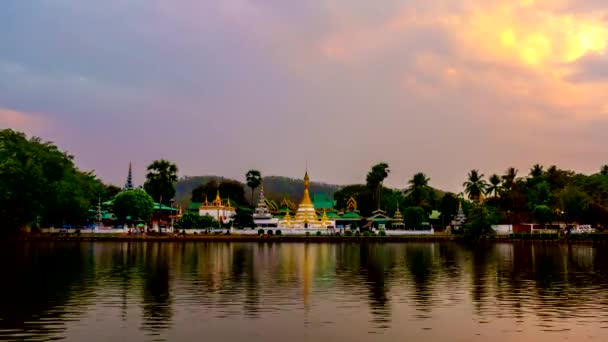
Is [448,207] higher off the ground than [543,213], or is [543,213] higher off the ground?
[448,207]

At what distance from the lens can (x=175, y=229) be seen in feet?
275

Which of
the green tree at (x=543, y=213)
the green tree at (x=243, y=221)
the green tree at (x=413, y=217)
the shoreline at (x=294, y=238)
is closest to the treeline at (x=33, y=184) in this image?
the shoreline at (x=294, y=238)

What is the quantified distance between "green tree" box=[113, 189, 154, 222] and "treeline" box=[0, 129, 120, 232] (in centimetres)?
428

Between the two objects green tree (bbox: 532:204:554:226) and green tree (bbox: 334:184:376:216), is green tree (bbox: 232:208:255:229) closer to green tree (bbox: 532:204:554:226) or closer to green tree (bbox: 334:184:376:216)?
green tree (bbox: 334:184:376:216)

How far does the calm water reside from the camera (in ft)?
48.6

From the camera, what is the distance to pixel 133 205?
79.6m

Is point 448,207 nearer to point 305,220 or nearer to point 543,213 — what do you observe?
point 543,213

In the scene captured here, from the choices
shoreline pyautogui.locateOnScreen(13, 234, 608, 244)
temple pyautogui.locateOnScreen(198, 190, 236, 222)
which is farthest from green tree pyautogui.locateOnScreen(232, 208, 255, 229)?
shoreline pyautogui.locateOnScreen(13, 234, 608, 244)

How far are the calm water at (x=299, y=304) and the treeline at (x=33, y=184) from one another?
1472 inches

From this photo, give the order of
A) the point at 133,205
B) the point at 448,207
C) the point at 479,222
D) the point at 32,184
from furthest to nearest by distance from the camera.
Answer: the point at 448,207 < the point at 133,205 < the point at 479,222 < the point at 32,184

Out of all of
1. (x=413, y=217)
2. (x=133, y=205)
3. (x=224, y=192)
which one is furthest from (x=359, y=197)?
(x=133, y=205)

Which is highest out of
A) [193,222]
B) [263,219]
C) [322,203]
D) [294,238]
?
[322,203]

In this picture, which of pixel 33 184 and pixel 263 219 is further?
pixel 263 219

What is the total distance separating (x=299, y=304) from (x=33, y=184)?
55.9 metres
